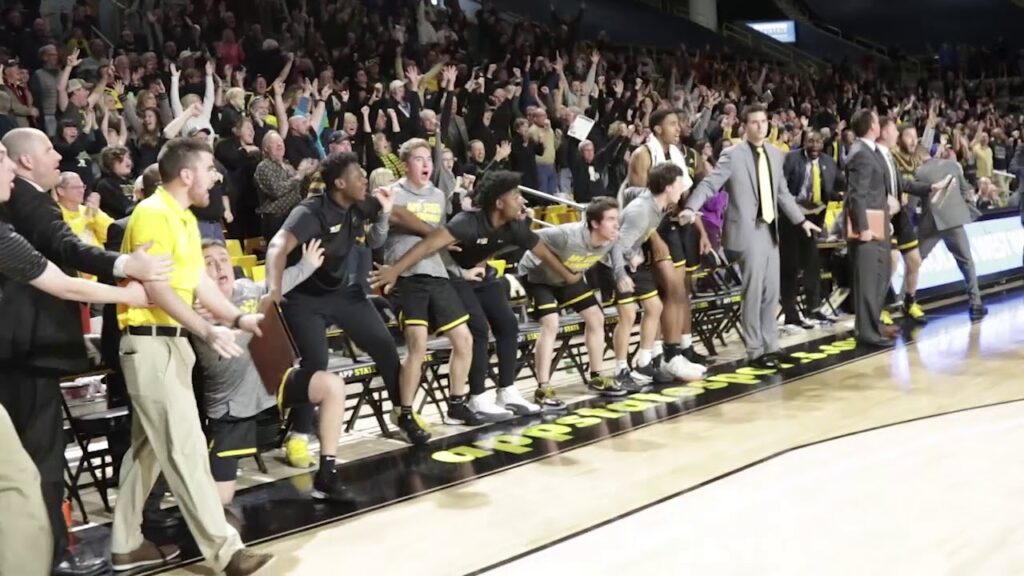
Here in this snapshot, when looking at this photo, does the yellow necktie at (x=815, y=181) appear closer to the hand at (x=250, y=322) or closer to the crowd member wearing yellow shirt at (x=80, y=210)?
the crowd member wearing yellow shirt at (x=80, y=210)

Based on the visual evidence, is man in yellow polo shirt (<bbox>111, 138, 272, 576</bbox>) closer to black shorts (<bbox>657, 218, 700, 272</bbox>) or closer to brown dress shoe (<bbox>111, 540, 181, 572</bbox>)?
brown dress shoe (<bbox>111, 540, 181, 572</bbox>)

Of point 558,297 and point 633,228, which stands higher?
point 633,228

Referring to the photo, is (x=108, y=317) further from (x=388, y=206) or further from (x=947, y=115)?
(x=947, y=115)

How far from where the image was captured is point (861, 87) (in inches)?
892

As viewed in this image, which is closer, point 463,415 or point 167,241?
point 167,241

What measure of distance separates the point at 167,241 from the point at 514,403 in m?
3.20

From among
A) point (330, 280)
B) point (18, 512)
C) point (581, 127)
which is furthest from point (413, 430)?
point (581, 127)

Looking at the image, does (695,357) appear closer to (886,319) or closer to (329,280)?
(886,319)

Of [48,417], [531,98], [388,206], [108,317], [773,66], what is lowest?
[48,417]

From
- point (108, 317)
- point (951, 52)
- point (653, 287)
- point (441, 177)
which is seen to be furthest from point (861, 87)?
point (108, 317)

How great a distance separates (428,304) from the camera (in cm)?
648

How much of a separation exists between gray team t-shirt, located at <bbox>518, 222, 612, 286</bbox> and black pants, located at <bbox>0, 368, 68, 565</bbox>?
355 centimetres

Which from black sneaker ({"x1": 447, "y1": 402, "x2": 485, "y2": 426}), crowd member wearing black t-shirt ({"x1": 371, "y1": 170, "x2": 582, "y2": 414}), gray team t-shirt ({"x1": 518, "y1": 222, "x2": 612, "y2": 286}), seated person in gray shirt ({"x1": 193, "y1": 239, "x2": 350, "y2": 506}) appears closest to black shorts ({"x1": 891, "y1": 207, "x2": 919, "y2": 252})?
gray team t-shirt ({"x1": 518, "y1": 222, "x2": 612, "y2": 286})

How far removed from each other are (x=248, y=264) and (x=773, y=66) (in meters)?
17.7
